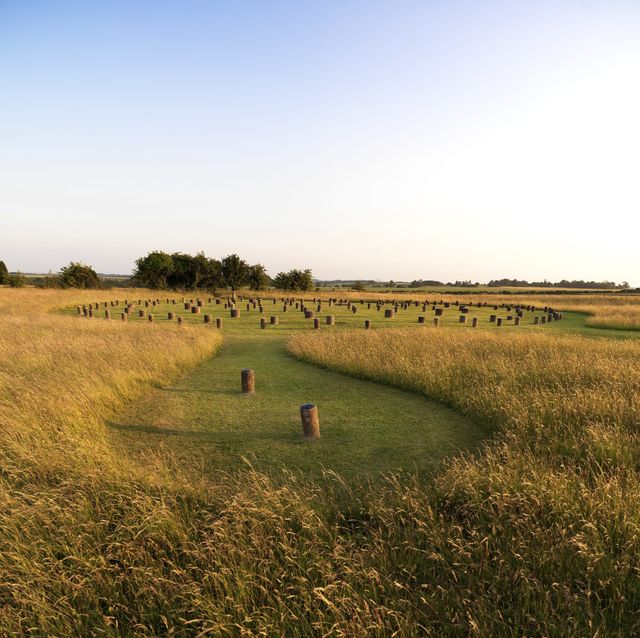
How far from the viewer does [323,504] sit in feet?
12.8

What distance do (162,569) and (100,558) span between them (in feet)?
1.63

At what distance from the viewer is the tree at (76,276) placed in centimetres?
4903

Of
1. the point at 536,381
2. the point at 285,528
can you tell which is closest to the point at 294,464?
the point at 285,528

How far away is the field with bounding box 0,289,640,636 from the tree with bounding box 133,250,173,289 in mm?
45957

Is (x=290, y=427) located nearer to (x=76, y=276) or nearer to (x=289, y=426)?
(x=289, y=426)

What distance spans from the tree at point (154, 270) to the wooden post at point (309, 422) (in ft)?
169

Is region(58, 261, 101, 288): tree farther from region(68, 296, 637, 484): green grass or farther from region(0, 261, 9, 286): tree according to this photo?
region(68, 296, 637, 484): green grass

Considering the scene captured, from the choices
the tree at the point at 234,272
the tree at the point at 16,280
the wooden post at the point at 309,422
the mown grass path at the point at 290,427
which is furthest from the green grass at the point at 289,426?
the tree at the point at 16,280

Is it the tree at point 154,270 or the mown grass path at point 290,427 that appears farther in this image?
the tree at point 154,270

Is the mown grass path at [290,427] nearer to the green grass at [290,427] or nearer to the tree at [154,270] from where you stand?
the green grass at [290,427]

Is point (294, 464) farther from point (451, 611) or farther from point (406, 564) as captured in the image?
point (451, 611)

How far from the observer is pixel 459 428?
21.8ft

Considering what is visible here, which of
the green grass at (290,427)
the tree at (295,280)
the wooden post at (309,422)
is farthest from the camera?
the tree at (295,280)

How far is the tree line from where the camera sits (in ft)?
172
